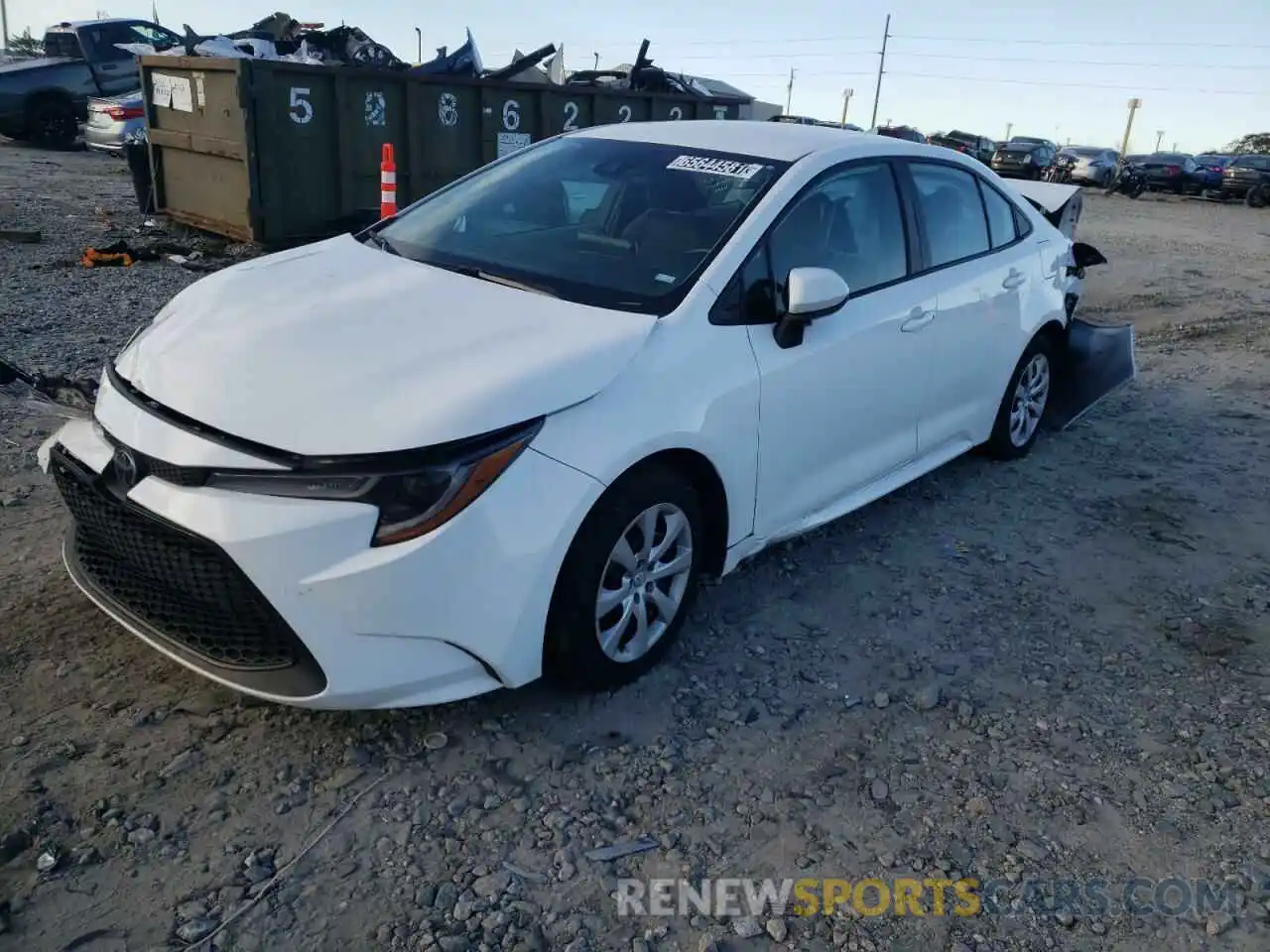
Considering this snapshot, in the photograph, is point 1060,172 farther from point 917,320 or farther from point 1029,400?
point 917,320

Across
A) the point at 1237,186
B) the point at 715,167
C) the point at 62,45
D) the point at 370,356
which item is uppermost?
the point at 62,45

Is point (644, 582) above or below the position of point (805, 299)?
below

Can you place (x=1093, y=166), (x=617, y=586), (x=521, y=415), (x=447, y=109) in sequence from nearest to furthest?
(x=521, y=415) → (x=617, y=586) → (x=447, y=109) → (x=1093, y=166)

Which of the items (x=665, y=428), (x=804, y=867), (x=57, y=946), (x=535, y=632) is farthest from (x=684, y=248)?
(x=57, y=946)

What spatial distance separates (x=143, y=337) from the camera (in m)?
3.19

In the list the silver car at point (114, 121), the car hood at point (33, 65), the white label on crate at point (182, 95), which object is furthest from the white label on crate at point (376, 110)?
the car hood at point (33, 65)

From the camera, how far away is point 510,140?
34.0 ft

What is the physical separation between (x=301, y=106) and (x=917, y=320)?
22.6 feet

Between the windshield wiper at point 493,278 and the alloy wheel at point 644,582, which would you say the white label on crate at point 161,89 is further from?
the alloy wheel at point 644,582

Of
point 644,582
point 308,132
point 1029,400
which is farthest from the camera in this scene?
point 308,132

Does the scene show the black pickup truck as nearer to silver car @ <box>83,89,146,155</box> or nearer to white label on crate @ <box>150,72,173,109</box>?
silver car @ <box>83,89,146,155</box>

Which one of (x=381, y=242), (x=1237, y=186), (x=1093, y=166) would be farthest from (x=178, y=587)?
(x=1093, y=166)

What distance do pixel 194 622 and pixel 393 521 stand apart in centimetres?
65

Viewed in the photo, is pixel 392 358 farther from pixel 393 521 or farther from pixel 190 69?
pixel 190 69
